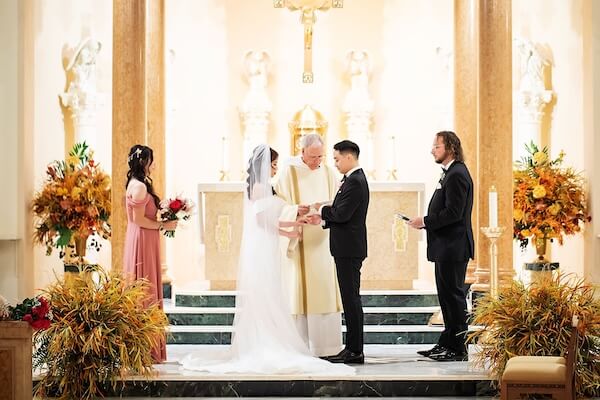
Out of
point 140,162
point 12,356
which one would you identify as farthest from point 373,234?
point 12,356

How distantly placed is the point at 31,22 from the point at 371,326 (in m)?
4.18

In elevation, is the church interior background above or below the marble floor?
above

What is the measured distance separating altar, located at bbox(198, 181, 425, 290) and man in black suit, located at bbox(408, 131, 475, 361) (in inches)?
99.1

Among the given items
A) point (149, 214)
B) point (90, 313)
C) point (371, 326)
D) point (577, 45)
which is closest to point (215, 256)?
point (371, 326)

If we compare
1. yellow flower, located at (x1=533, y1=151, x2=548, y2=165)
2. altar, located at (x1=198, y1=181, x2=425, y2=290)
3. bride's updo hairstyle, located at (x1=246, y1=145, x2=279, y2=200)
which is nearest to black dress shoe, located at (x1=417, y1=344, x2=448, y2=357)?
bride's updo hairstyle, located at (x1=246, y1=145, x2=279, y2=200)

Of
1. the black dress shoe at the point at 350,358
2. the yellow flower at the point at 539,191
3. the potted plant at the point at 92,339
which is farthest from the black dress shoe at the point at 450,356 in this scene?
the yellow flower at the point at 539,191

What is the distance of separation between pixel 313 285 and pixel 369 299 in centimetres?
184

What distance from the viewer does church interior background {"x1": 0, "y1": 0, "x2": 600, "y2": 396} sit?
9.59 metres

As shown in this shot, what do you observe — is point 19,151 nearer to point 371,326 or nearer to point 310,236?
point 310,236

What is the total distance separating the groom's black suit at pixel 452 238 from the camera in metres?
Answer: 7.96

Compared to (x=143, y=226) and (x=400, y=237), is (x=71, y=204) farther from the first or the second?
(x=400, y=237)

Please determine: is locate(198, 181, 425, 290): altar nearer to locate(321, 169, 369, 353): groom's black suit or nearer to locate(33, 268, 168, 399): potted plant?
locate(321, 169, 369, 353): groom's black suit

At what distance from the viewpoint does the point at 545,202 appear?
10.0m

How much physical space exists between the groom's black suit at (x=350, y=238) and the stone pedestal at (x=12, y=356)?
2.44 metres
